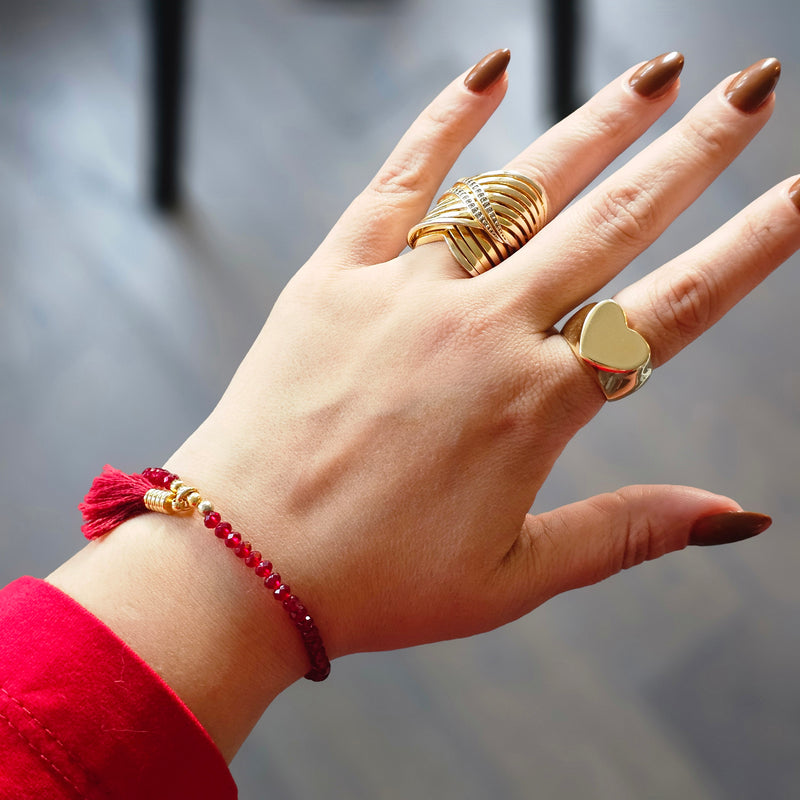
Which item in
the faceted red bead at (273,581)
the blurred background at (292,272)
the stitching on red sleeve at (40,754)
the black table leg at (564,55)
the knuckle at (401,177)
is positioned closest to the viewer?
the stitching on red sleeve at (40,754)

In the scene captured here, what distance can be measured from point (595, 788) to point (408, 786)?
0.25 metres

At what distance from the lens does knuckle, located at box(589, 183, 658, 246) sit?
30.8 inches

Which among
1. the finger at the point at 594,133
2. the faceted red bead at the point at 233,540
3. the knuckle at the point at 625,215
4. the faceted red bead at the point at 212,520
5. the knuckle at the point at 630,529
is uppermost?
the finger at the point at 594,133

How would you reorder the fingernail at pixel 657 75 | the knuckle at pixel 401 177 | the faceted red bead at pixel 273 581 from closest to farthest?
the faceted red bead at pixel 273 581
the fingernail at pixel 657 75
the knuckle at pixel 401 177

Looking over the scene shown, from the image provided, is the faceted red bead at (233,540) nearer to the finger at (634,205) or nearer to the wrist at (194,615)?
the wrist at (194,615)

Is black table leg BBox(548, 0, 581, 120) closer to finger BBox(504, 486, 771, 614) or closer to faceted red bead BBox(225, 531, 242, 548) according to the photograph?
finger BBox(504, 486, 771, 614)

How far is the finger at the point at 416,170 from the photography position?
90cm

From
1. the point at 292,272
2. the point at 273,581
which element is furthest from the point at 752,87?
the point at 292,272

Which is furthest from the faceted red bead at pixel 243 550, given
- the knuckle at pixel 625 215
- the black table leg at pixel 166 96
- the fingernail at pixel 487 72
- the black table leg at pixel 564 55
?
the black table leg at pixel 564 55

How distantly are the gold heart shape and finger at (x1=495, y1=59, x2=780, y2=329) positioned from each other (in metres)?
0.06

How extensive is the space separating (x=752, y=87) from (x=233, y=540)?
667 mm

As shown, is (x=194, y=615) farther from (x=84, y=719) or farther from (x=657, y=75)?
(x=657, y=75)

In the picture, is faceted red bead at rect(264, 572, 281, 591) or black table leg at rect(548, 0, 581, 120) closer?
faceted red bead at rect(264, 572, 281, 591)

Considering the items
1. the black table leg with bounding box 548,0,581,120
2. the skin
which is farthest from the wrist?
the black table leg with bounding box 548,0,581,120
